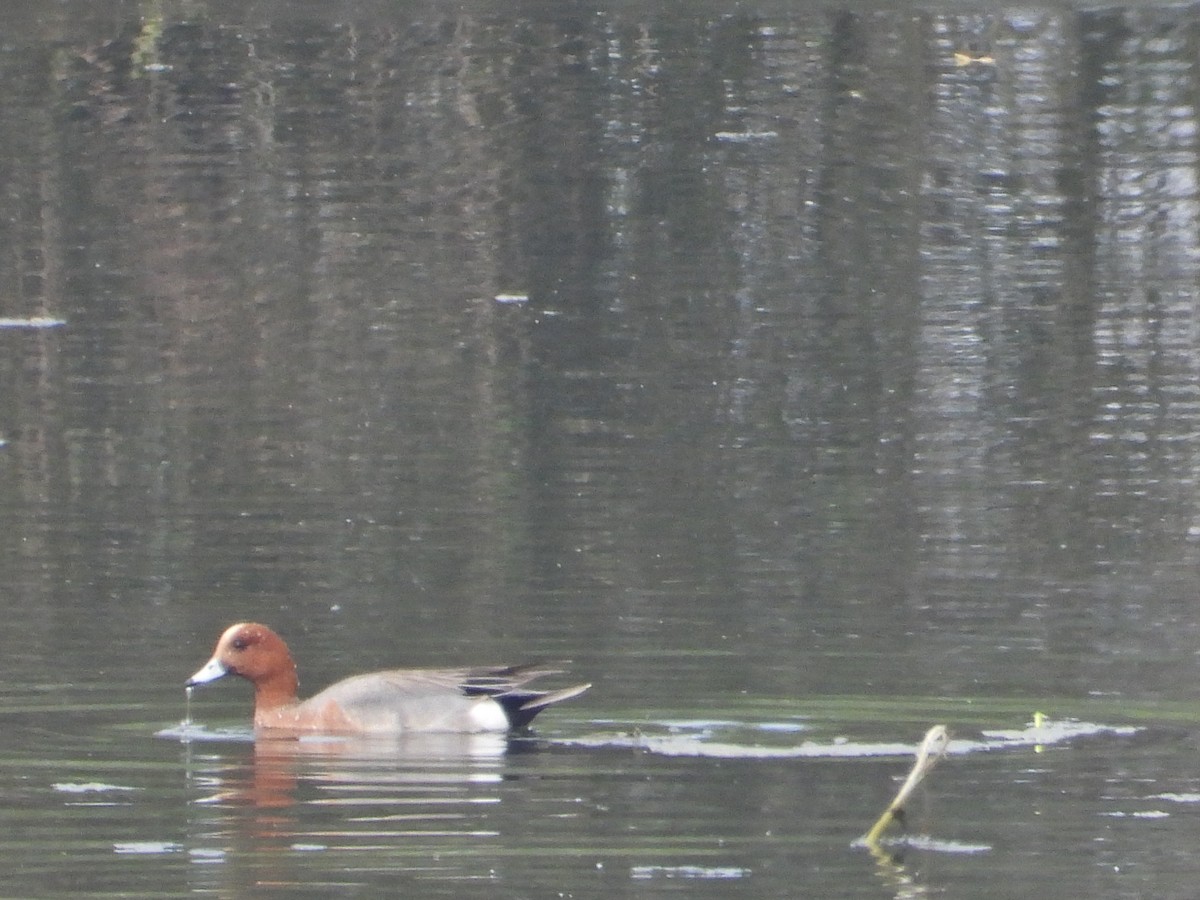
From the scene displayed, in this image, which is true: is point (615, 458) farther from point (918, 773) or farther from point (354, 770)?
point (918, 773)

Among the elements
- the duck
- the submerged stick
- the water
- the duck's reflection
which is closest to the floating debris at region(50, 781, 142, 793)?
the water

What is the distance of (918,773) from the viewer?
7352mm

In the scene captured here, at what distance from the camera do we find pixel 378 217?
23141 millimetres

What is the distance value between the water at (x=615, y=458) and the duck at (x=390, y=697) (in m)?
0.11

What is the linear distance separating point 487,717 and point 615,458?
189 inches

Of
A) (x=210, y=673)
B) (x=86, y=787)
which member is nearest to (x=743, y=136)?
(x=210, y=673)

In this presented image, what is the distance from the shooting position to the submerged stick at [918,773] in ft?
24.2

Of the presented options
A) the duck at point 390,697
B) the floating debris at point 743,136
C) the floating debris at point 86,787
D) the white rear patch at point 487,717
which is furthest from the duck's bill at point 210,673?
the floating debris at point 743,136

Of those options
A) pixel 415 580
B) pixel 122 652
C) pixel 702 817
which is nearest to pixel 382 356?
pixel 415 580

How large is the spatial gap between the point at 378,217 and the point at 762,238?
3.24m

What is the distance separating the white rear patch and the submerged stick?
80.1 inches

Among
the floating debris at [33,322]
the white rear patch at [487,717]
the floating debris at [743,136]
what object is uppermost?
the floating debris at [743,136]

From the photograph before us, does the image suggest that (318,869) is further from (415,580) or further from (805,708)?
(415,580)

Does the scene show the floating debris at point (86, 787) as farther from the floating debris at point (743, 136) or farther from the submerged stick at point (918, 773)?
the floating debris at point (743, 136)
